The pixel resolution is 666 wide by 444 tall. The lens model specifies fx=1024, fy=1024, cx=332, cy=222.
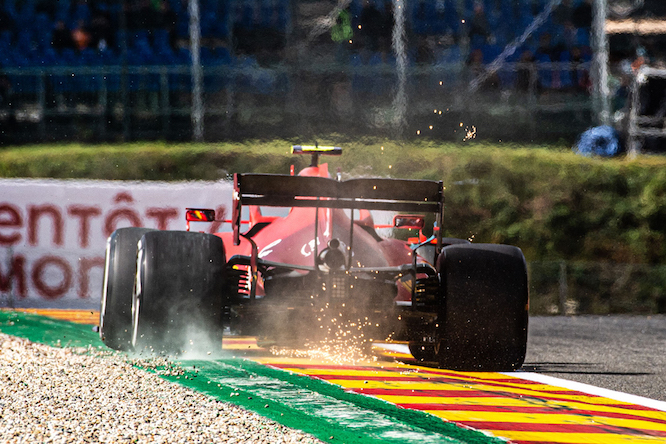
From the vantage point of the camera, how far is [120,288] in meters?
7.23

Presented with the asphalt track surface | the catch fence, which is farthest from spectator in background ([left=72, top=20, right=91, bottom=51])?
the asphalt track surface

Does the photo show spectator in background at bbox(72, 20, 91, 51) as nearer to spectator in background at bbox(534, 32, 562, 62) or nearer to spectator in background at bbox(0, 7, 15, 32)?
spectator in background at bbox(0, 7, 15, 32)

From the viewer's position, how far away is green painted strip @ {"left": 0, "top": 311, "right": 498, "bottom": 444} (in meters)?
4.73

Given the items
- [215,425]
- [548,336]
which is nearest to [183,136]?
[548,336]

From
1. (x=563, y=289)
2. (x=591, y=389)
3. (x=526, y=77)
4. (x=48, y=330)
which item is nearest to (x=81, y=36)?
(x=526, y=77)

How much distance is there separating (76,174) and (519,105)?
7.58 meters

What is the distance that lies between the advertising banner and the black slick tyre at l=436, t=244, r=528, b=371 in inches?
254

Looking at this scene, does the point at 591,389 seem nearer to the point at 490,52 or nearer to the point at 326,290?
the point at 326,290

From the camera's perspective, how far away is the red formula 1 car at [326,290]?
6496 millimetres

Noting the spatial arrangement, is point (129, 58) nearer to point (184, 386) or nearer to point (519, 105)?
point (519, 105)

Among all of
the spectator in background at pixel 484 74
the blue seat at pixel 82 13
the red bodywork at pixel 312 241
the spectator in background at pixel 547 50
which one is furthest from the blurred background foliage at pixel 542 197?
the red bodywork at pixel 312 241

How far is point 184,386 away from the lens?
5.93m

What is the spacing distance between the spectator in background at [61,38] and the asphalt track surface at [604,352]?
36.0 feet

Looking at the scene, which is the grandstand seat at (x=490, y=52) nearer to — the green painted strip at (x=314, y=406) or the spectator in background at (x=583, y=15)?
the spectator in background at (x=583, y=15)
